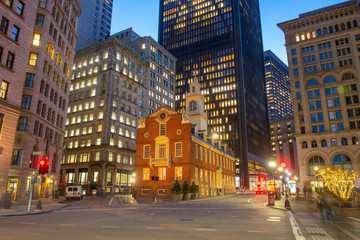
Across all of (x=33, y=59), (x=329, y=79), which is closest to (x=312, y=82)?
(x=329, y=79)

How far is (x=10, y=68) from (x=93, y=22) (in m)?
94.6

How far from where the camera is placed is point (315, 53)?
265 feet

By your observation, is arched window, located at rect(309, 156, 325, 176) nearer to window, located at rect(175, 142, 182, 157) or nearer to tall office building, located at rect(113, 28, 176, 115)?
window, located at rect(175, 142, 182, 157)

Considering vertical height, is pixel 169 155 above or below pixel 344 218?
above

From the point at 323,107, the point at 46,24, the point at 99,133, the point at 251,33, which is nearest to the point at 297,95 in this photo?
the point at 323,107

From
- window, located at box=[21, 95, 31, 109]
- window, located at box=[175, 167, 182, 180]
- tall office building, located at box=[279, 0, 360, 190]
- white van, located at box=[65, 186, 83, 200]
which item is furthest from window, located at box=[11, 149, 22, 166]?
tall office building, located at box=[279, 0, 360, 190]

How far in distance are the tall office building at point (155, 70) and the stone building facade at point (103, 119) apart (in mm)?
7212

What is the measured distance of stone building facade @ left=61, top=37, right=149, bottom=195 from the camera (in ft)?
223

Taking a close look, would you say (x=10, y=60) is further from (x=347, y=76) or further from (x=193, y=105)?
(x=347, y=76)

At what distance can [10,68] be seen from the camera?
28.9 metres

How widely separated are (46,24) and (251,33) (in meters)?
147

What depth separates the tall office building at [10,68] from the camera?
27406mm

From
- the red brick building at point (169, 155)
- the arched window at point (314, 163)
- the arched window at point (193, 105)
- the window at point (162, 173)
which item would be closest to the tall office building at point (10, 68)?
the red brick building at point (169, 155)

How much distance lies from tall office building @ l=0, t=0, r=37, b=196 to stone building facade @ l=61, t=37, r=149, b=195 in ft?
121
